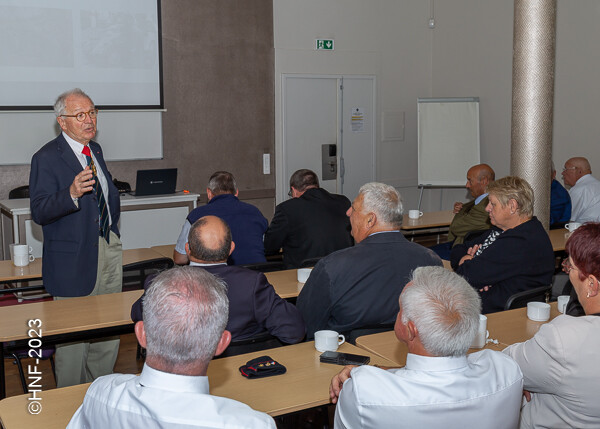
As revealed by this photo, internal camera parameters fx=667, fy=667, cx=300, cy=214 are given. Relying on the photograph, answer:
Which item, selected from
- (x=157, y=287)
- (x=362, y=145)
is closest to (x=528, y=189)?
(x=157, y=287)

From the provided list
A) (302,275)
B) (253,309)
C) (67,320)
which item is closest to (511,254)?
(302,275)

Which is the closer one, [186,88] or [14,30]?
[14,30]

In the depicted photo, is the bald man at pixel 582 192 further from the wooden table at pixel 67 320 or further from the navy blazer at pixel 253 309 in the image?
the wooden table at pixel 67 320

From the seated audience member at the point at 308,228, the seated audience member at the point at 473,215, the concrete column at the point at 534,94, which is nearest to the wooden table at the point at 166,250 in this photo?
the seated audience member at the point at 308,228

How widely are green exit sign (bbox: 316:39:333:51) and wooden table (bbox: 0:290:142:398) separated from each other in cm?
643

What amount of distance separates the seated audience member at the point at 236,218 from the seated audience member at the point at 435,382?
2647 mm

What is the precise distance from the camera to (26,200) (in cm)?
649

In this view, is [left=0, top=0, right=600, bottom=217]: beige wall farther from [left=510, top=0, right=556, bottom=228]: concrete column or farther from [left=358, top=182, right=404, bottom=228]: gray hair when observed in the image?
[left=358, top=182, right=404, bottom=228]: gray hair

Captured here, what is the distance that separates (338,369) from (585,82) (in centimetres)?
692

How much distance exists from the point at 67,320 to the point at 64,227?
729mm

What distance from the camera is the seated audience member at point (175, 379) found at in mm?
1505

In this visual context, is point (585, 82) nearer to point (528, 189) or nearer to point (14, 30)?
point (528, 189)

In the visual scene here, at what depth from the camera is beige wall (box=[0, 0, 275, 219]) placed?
809cm

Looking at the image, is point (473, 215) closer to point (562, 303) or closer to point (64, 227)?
point (562, 303)
